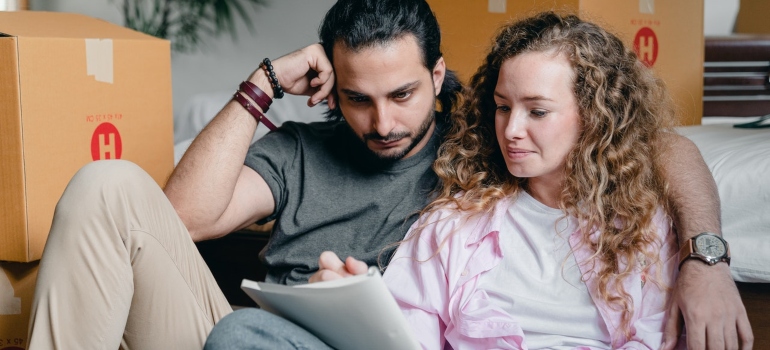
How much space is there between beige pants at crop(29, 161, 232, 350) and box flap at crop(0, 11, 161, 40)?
14.2 inches

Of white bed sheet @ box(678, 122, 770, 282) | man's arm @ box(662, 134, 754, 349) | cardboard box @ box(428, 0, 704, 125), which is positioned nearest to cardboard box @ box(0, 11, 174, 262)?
cardboard box @ box(428, 0, 704, 125)

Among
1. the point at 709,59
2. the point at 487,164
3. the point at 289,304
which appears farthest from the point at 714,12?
the point at 289,304

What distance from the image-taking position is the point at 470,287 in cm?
135

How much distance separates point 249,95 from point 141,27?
1936 millimetres

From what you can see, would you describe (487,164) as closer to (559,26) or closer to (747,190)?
(559,26)

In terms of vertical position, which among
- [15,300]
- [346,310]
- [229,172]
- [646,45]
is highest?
[646,45]

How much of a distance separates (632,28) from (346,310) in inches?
48.5

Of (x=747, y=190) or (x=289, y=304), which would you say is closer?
(x=289, y=304)

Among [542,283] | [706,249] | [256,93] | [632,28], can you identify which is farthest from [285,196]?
[632,28]

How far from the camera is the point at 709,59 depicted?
9.52ft

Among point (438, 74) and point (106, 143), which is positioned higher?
point (438, 74)

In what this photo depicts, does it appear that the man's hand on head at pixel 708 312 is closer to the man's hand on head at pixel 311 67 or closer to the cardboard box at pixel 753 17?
the man's hand on head at pixel 311 67

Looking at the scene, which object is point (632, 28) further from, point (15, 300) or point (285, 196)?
point (15, 300)

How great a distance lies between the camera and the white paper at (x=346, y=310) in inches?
41.2
